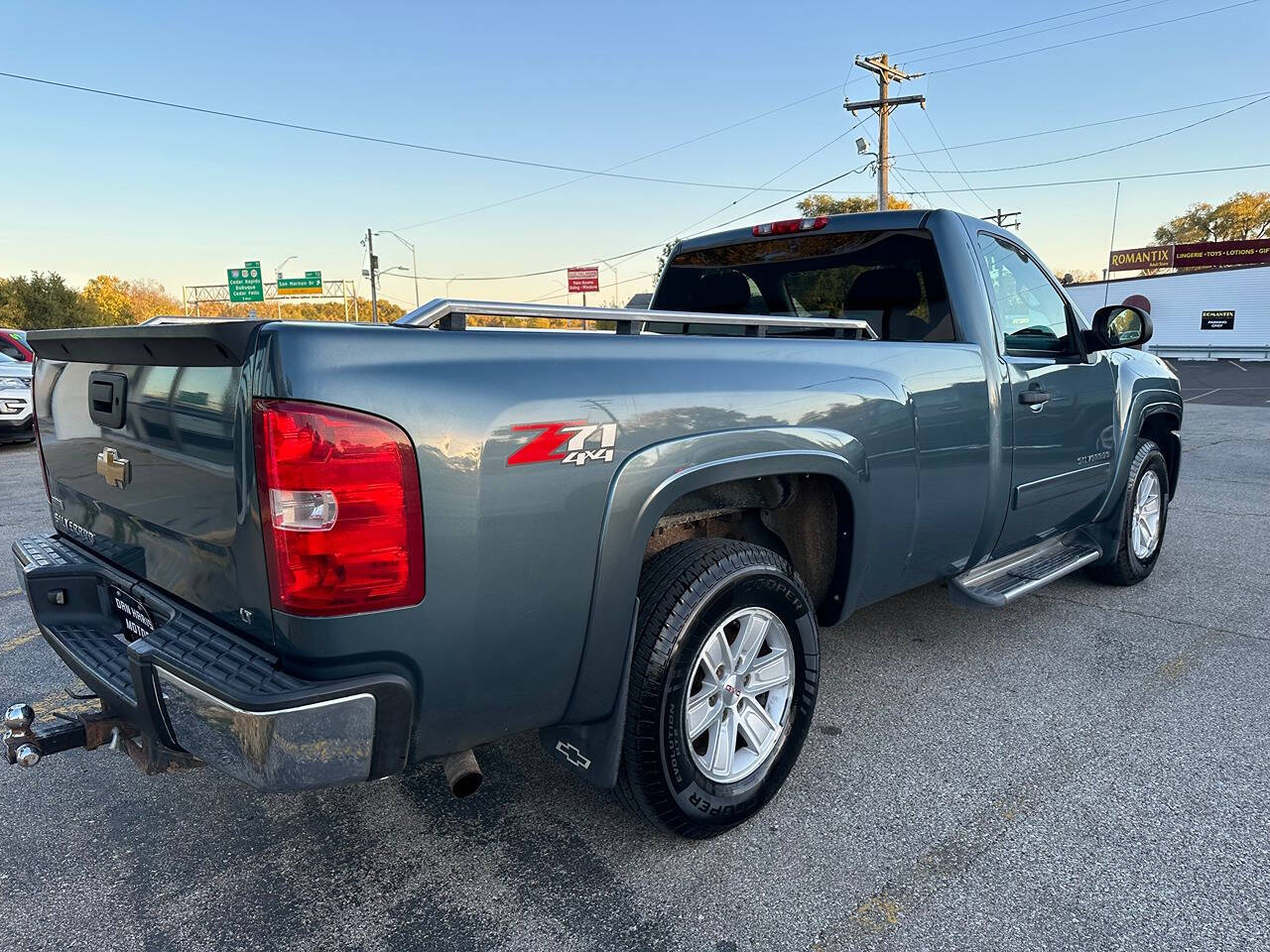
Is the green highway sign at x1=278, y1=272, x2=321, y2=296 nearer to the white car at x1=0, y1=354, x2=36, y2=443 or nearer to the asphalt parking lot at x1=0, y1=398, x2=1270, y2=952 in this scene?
the white car at x1=0, y1=354, x2=36, y2=443

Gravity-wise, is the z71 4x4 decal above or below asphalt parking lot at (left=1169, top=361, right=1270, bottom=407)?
above

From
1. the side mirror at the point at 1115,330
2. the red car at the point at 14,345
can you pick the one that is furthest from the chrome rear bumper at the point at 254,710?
the red car at the point at 14,345

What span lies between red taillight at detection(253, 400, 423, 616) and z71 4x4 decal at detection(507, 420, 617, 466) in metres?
0.26

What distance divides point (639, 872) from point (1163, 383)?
4.35 m

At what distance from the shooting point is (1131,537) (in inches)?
183

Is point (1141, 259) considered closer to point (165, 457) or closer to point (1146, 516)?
point (1146, 516)

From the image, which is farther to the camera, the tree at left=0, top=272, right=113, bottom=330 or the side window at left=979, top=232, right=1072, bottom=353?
the tree at left=0, top=272, right=113, bottom=330

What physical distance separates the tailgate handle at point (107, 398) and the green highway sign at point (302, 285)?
6182 cm

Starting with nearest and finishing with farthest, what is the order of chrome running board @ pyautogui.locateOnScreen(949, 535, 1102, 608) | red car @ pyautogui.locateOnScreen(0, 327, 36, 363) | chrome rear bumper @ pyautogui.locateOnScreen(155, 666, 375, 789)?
chrome rear bumper @ pyautogui.locateOnScreen(155, 666, 375, 789)
chrome running board @ pyautogui.locateOnScreen(949, 535, 1102, 608)
red car @ pyautogui.locateOnScreen(0, 327, 36, 363)

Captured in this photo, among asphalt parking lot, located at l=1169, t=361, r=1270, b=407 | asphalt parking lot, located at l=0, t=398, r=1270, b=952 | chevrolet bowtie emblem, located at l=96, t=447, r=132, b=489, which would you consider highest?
chevrolet bowtie emblem, located at l=96, t=447, r=132, b=489

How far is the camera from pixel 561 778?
2.80 m

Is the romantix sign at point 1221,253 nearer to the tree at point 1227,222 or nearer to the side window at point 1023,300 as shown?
the tree at point 1227,222

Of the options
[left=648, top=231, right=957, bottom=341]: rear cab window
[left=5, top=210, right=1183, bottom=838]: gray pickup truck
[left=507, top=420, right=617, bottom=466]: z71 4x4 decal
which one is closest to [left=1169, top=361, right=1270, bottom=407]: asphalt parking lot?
[left=648, top=231, right=957, bottom=341]: rear cab window

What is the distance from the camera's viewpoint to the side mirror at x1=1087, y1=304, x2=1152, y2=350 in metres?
3.91
